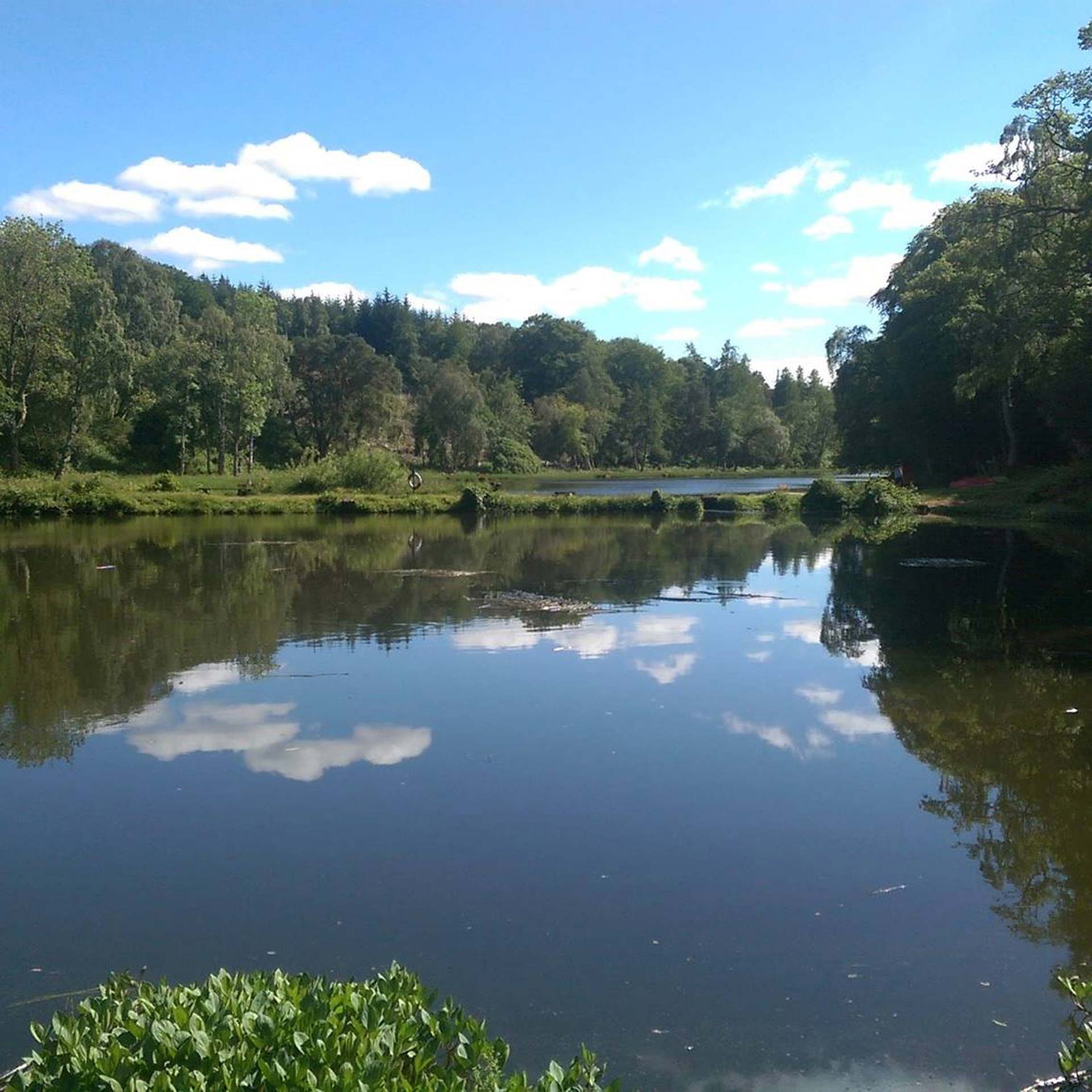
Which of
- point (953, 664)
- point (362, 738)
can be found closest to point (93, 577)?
A: point (362, 738)

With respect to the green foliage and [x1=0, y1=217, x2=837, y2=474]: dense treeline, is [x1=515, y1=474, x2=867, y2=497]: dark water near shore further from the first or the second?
the green foliage

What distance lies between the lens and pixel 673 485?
77812 millimetres

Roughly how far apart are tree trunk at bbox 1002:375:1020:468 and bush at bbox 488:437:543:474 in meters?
A: 47.1

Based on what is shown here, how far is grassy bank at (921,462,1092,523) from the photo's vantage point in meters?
36.2

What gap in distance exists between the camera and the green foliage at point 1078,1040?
13.0 ft

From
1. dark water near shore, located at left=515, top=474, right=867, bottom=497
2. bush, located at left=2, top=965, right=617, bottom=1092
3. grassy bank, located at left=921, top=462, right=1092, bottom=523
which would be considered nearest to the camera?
bush, located at left=2, top=965, right=617, bottom=1092

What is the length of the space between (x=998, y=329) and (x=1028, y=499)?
862cm

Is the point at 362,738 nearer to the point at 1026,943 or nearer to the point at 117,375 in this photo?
the point at 1026,943

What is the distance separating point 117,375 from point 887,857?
2235 inches

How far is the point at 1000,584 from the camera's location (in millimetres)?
21359

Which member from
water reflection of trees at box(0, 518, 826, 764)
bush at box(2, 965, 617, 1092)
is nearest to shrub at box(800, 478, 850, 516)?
water reflection of trees at box(0, 518, 826, 764)

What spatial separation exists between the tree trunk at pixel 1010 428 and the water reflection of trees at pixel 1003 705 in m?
24.2

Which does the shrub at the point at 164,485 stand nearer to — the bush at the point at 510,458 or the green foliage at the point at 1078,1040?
the bush at the point at 510,458

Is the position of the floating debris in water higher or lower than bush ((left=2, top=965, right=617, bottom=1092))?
higher
